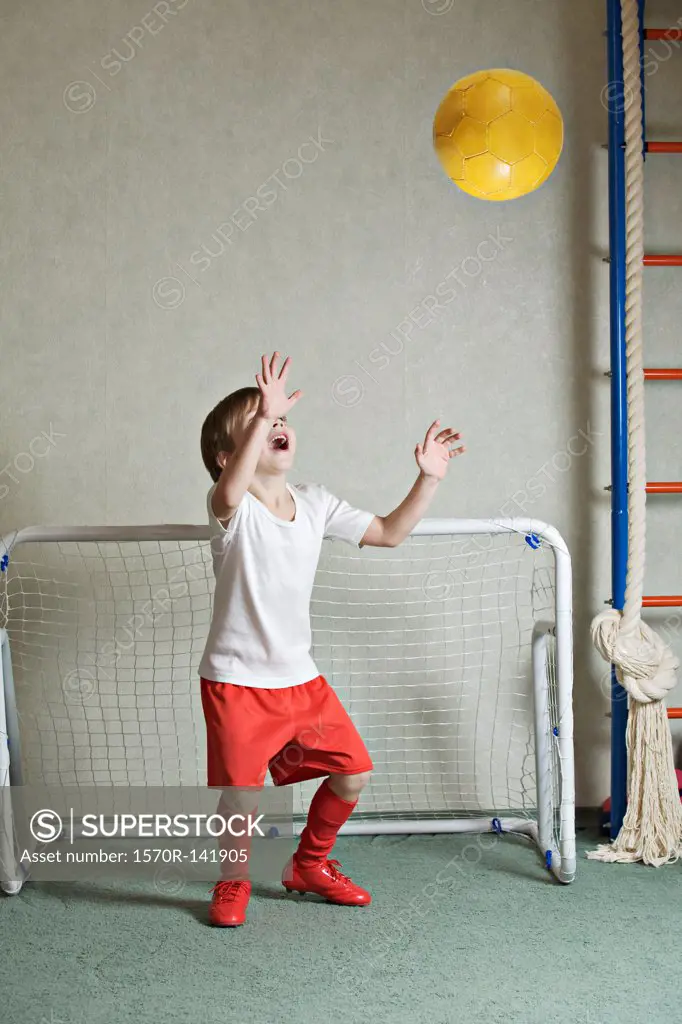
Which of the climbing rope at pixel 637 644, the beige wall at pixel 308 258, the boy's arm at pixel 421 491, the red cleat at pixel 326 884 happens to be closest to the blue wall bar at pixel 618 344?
the climbing rope at pixel 637 644

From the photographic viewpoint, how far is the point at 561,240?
100 inches

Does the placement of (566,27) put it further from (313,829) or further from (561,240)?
(313,829)

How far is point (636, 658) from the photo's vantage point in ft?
7.57

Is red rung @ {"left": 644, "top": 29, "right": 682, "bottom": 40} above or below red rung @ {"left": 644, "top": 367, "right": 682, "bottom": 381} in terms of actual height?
above

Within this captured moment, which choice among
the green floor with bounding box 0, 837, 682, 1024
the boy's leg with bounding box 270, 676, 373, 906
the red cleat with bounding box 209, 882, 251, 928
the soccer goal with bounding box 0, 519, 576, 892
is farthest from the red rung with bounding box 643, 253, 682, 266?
the red cleat with bounding box 209, 882, 251, 928

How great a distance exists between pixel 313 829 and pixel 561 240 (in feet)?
5.21

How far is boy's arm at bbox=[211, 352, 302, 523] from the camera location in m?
1.75

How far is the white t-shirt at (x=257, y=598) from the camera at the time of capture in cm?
194

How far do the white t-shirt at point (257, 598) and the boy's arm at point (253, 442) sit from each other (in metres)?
0.06

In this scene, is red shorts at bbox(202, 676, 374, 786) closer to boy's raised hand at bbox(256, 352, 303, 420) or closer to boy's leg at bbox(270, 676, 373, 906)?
boy's leg at bbox(270, 676, 373, 906)

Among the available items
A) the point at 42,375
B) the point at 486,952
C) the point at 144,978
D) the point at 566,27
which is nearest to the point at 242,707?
the point at 144,978

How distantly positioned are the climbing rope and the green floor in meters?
0.10

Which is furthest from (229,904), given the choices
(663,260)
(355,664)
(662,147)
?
(662,147)

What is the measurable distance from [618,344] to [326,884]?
1420 millimetres
